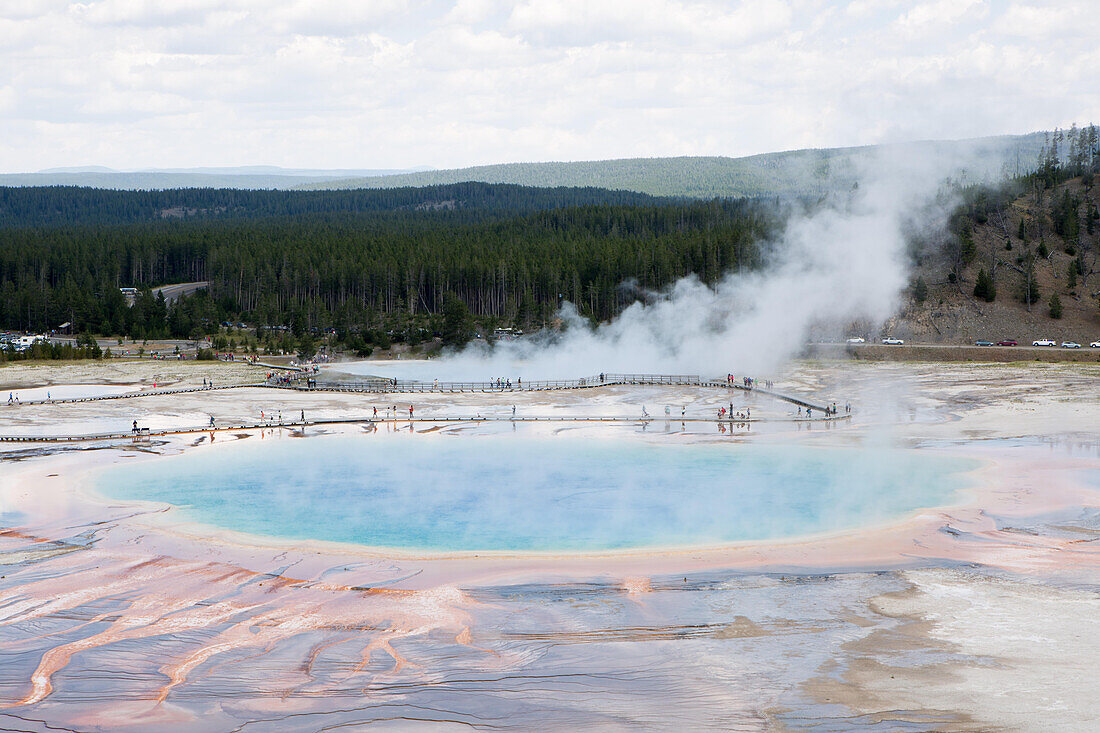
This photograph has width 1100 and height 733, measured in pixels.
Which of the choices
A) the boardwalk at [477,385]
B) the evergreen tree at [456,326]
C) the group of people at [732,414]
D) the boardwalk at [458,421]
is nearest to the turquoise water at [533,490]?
the boardwalk at [458,421]

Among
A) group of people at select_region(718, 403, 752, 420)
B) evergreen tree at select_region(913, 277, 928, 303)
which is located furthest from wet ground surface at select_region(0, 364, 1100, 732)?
evergreen tree at select_region(913, 277, 928, 303)

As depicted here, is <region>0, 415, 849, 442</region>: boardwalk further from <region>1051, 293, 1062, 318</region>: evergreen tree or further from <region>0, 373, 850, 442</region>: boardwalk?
<region>1051, 293, 1062, 318</region>: evergreen tree

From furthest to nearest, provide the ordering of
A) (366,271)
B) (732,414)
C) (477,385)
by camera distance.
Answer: (366,271) < (477,385) < (732,414)

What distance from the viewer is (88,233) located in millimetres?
137625

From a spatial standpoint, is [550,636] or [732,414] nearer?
[550,636]

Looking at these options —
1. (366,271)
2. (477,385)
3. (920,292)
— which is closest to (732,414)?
(477,385)

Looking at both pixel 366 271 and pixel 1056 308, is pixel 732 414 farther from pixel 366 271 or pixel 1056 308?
pixel 366 271

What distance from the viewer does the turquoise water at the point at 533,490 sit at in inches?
989

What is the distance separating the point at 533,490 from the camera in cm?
3036

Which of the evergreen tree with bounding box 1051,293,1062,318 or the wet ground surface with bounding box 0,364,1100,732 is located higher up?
the evergreen tree with bounding box 1051,293,1062,318

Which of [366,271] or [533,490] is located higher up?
[366,271]

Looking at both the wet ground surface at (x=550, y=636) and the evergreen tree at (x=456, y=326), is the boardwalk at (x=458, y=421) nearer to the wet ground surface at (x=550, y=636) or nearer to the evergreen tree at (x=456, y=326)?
the wet ground surface at (x=550, y=636)

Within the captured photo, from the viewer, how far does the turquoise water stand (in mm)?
25125

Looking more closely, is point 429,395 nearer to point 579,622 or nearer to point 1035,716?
point 579,622
